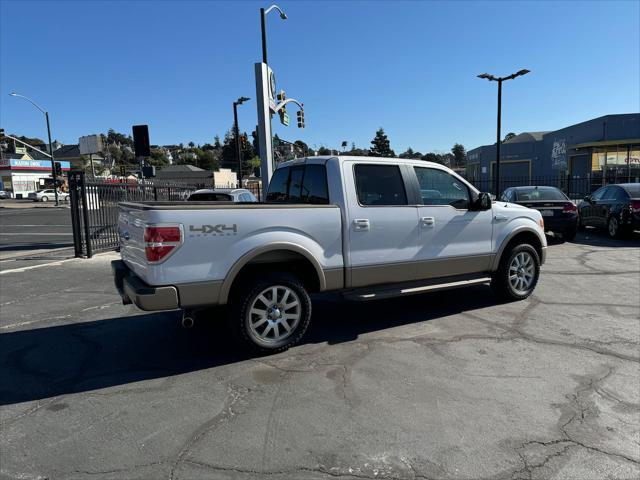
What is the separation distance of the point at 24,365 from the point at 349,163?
12.7 ft

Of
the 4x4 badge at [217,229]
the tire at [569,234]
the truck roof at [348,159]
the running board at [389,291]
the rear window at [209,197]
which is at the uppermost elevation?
the truck roof at [348,159]

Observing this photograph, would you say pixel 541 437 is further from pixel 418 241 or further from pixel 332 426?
pixel 418 241

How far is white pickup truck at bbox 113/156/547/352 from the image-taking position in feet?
13.3

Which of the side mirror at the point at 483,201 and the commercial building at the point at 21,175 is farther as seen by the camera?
the commercial building at the point at 21,175

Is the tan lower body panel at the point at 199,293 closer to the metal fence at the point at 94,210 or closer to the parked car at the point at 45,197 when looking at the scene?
the metal fence at the point at 94,210

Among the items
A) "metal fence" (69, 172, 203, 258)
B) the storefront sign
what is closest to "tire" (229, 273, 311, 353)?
"metal fence" (69, 172, 203, 258)

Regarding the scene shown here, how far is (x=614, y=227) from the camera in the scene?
42.4 ft

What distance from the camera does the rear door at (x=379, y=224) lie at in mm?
4969

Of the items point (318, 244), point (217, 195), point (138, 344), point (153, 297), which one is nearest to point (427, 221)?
point (318, 244)

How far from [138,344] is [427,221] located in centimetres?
355

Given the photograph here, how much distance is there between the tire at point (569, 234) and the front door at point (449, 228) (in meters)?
7.80

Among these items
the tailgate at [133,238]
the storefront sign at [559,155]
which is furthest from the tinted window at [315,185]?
the storefront sign at [559,155]

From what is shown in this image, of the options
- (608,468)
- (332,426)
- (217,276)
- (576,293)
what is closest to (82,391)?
(217,276)

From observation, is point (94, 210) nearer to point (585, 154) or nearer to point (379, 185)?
point (379, 185)
